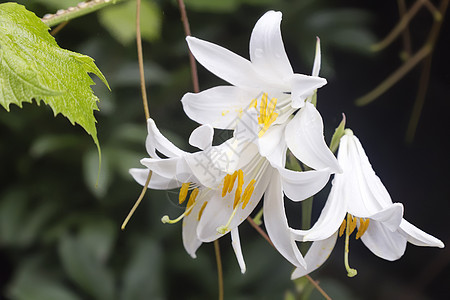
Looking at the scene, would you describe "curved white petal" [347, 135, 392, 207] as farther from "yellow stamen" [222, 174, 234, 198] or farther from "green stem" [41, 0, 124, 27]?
"green stem" [41, 0, 124, 27]

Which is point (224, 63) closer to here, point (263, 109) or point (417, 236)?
point (263, 109)

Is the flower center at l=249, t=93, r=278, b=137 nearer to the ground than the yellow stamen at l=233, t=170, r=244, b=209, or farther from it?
farther from it

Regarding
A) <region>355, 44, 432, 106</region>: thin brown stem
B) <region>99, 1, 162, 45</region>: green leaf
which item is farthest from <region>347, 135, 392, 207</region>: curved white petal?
<region>99, 1, 162, 45</region>: green leaf

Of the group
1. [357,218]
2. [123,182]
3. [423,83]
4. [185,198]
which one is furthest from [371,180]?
[123,182]

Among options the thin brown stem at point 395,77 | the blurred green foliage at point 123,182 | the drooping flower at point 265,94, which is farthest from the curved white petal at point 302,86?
the blurred green foliage at point 123,182

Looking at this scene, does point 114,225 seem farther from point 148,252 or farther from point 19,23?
point 19,23

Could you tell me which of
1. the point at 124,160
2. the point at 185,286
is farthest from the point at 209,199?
the point at 185,286
